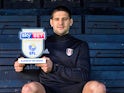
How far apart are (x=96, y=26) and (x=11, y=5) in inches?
50.8

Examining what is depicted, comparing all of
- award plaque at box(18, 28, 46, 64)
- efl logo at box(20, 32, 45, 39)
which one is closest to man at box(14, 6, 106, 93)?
award plaque at box(18, 28, 46, 64)

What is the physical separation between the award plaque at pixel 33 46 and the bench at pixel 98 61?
1.30m

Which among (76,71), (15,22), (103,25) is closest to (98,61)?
(103,25)

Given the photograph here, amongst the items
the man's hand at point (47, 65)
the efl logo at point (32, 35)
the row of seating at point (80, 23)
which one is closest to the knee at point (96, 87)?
the man's hand at point (47, 65)

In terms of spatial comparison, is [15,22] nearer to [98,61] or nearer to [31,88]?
[98,61]

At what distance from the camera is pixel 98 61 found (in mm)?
5977

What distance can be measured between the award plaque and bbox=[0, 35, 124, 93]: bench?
4.26 ft

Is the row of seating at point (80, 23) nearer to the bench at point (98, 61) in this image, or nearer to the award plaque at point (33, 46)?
the bench at point (98, 61)

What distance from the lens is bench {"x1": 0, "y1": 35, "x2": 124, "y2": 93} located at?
18.2ft

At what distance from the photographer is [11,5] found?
7043mm

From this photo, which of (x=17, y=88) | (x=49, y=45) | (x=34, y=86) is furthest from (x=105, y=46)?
(x=34, y=86)

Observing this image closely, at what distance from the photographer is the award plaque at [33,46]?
3.99m

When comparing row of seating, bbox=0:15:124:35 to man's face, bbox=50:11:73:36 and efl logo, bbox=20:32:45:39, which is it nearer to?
man's face, bbox=50:11:73:36

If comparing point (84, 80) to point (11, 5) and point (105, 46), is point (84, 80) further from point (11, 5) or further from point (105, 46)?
point (11, 5)
